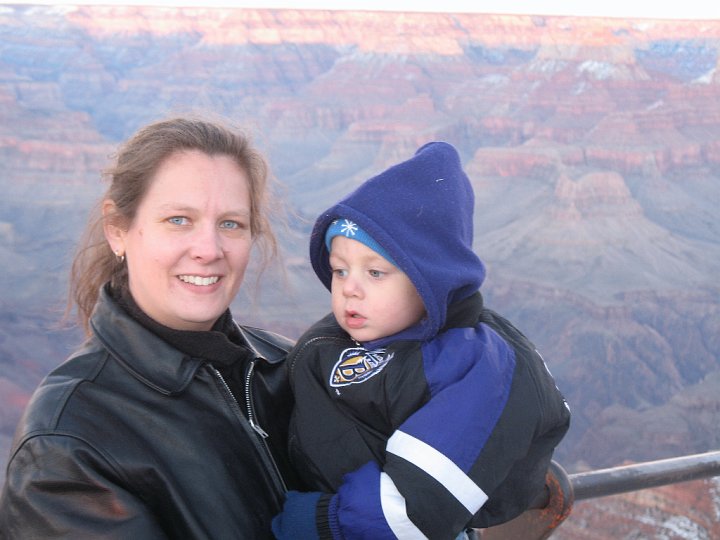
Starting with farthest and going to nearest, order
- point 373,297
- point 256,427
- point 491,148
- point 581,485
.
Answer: point 491,148 → point 581,485 → point 373,297 → point 256,427

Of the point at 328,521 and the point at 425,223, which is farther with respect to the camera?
the point at 425,223

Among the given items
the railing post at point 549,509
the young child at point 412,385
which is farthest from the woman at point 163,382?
the railing post at point 549,509

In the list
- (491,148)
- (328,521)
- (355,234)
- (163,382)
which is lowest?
(491,148)

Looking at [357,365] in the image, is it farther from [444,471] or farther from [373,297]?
[444,471]

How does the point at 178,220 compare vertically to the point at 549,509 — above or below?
above

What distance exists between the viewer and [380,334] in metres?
1.46

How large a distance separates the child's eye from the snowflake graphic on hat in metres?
0.29

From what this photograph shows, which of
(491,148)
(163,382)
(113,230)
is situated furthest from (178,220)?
(491,148)

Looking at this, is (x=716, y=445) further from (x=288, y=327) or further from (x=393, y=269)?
(x=393, y=269)

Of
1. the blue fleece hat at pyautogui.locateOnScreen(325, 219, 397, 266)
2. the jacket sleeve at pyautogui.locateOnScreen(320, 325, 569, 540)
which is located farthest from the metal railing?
the blue fleece hat at pyautogui.locateOnScreen(325, 219, 397, 266)

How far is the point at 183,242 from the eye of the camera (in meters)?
1.31

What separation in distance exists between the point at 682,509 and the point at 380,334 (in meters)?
13.9

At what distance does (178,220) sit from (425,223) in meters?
0.44

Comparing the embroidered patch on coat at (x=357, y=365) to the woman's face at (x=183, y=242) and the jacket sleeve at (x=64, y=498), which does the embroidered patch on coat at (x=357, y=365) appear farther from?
the jacket sleeve at (x=64, y=498)
